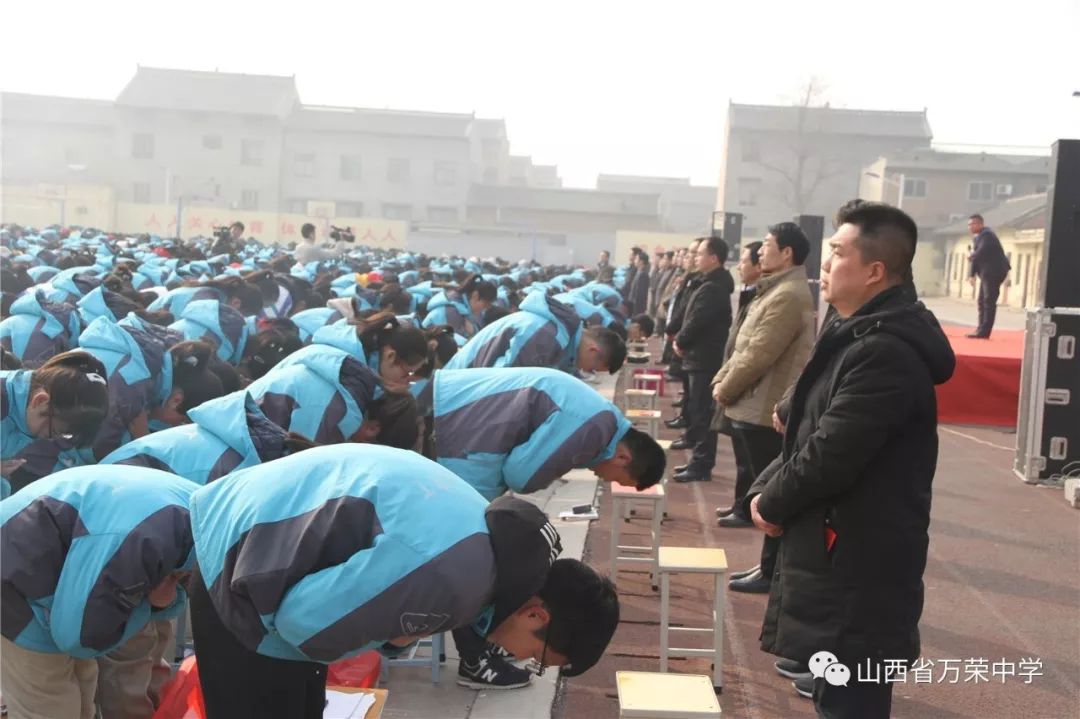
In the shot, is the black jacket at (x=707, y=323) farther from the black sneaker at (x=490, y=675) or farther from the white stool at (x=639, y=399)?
the black sneaker at (x=490, y=675)

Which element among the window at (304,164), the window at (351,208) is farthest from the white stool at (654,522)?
the window at (304,164)

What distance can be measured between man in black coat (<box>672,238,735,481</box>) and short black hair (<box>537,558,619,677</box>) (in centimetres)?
652

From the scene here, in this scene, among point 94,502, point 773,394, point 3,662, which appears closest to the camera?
point 94,502

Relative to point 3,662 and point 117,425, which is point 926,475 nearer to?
point 3,662

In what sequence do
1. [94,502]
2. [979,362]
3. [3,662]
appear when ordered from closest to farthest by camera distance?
1. [94,502]
2. [3,662]
3. [979,362]

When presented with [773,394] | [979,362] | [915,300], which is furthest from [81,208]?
[915,300]

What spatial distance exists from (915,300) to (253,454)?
213cm

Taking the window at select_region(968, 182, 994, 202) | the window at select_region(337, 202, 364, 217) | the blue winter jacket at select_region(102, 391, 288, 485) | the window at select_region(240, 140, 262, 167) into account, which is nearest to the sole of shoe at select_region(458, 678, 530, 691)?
the blue winter jacket at select_region(102, 391, 288, 485)

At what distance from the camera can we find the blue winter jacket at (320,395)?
15.3ft

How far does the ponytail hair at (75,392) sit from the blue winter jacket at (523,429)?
1285 millimetres

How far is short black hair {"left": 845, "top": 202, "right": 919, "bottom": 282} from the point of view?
3137mm

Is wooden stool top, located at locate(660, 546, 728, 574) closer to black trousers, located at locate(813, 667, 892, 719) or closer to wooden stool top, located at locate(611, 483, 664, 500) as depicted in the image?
wooden stool top, located at locate(611, 483, 664, 500)

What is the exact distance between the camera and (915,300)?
3180 mm

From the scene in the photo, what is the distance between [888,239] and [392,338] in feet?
9.86
